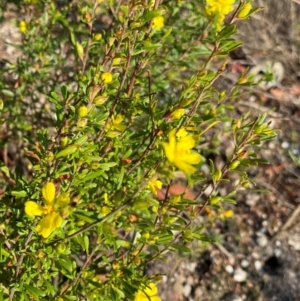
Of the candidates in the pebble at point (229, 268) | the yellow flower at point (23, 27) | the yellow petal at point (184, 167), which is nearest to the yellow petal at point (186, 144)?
the yellow petal at point (184, 167)

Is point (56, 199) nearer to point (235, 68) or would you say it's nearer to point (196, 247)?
point (196, 247)

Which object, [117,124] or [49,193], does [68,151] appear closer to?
[49,193]

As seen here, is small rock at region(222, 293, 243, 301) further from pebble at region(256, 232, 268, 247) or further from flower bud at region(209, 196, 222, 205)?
flower bud at region(209, 196, 222, 205)

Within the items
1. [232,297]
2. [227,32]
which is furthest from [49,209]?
[232,297]

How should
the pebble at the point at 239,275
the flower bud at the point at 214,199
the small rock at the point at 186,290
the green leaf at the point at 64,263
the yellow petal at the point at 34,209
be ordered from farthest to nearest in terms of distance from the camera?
1. the pebble at the point at 239,275
2. the small rock at the point at 186,290
3. the flower bud at the point at 214,199
4. the green leaf at the point at 64,263
5. the yellow petal at the point at 34,209

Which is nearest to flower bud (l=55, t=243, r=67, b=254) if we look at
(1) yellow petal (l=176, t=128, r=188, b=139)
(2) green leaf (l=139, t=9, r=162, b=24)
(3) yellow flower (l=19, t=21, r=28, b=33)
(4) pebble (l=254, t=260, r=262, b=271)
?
(1) yellow petal (l=176, t=128, r=188, b=139)

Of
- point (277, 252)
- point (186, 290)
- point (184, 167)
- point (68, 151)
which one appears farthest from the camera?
point (277, 252)

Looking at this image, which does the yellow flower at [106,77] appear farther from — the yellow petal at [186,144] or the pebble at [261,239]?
the pebble at [261,239]
